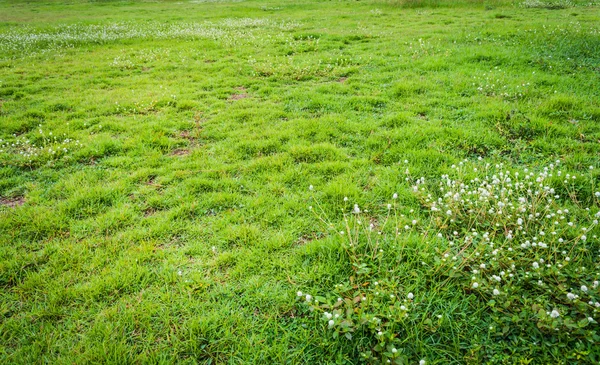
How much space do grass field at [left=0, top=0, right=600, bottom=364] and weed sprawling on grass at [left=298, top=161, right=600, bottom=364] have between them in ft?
0.10

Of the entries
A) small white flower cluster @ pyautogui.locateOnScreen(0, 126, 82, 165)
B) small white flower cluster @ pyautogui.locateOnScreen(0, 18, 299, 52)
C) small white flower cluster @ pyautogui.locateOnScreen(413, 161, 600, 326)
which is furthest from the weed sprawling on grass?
small white flower cluster @ pyautogui.locateOnScreen(0, 18, 299, 52)

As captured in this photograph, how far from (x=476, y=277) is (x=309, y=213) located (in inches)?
104

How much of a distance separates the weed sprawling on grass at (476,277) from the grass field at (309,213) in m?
0.03

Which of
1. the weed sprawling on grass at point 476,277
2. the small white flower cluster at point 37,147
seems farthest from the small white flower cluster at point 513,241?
the small white flower cluster at point 37,147

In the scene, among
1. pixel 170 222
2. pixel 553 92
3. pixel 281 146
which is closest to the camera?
pixel 170 222

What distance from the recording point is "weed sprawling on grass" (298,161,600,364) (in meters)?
3.36

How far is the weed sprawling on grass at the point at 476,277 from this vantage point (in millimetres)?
3359

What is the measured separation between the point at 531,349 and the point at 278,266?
299cm

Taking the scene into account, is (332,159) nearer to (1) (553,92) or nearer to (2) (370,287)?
(2) (370,287)

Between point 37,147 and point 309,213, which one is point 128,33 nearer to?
point 37,147

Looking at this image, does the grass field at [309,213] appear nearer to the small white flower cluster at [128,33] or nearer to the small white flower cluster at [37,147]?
the small white flower cluster at [37,147]

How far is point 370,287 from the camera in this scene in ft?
13.1

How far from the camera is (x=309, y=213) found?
18.1 ft

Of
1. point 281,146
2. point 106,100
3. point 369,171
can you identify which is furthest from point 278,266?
point 106,100
